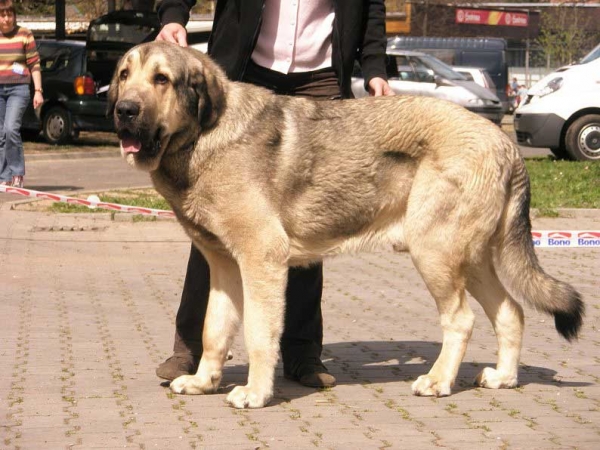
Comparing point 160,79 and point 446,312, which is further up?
point 160,79

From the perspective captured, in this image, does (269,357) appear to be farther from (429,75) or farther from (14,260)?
(429,75)

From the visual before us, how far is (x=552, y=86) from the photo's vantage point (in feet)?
63.3

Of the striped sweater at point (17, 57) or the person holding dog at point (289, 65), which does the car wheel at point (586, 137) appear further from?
the person holding dog at point (289, 65)

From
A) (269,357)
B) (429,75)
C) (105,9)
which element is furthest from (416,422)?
(105,9)

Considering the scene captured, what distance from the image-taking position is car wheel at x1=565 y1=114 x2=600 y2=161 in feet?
61.9

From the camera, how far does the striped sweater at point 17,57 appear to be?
48.0 ft

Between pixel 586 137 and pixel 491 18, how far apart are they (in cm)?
4180

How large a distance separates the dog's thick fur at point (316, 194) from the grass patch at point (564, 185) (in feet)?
25.0

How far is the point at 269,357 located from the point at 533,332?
9.14ft

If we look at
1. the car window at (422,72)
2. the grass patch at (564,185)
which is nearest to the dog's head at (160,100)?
the grass patch at (564,185)

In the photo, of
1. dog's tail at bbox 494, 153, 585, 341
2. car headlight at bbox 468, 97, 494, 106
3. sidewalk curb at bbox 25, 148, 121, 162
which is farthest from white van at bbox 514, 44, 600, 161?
dog's tail at bbox 494, 153, 585, 341

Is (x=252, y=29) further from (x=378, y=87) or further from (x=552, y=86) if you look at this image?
(x=552, y=86)

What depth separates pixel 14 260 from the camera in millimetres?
10312

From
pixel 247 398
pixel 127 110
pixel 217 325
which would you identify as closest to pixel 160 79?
pixel 127 110
